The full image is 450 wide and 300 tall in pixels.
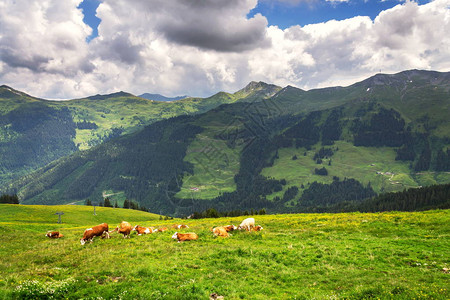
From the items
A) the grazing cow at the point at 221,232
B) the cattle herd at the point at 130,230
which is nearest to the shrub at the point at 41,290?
the cattle herd at the point at 130,230

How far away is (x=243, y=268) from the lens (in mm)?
17047

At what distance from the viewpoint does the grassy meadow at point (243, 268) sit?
508 inches

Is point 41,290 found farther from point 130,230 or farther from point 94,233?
point 130,230

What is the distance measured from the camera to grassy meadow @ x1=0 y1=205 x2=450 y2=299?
12.9 metres

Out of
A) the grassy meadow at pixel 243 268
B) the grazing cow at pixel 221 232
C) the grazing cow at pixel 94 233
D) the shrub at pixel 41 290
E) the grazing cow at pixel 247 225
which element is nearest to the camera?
the shrub at pixel 41 290

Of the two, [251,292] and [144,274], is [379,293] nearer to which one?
[251,292]

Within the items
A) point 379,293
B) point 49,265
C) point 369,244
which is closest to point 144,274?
point 49,265

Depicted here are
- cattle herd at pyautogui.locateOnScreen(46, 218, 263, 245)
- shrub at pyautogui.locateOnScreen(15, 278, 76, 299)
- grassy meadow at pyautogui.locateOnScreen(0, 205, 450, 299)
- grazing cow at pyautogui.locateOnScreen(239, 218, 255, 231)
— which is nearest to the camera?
shrub at pyautogui.locateOnScreen(15, 278, 76, 299)

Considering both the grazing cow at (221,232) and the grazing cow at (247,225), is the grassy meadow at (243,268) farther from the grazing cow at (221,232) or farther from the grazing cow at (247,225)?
the grazing cow at (247,225)

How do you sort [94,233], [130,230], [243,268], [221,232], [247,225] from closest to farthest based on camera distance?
[243,268] → [94,233] → [221,232] → [130,230] → [247,225]

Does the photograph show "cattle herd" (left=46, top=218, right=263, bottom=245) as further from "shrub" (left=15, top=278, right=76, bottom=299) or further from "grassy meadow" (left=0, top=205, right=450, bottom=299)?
"shrub" (left=15, top=278, right=76, bottom=299)

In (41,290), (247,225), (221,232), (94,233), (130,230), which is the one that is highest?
(41,290)

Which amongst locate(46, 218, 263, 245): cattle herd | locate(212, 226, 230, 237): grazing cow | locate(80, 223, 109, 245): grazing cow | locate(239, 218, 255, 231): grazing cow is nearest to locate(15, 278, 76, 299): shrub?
locate(46, 218, 263, 245): cattle herd

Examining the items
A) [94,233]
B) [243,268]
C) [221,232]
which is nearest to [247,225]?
[221,232]
